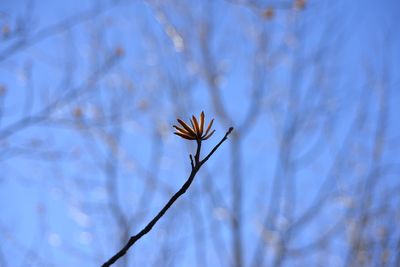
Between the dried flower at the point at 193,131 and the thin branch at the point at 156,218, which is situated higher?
the dried flower at the point at 193,131

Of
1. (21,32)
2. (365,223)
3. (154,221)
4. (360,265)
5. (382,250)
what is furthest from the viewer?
(365,223)

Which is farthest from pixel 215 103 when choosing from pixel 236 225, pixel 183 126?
pixel 183 126

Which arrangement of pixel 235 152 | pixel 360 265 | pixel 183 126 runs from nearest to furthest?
1. pixel 183 126
2. pixel 360 265
3. pixel 235 152

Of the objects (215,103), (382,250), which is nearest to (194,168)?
(382,250)

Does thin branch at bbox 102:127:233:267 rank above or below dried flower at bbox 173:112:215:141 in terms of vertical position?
below

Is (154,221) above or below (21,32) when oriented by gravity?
below

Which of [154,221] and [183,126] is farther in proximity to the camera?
[183,126]

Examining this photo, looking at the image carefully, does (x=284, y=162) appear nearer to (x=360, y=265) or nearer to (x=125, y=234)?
(x=360, y=265)

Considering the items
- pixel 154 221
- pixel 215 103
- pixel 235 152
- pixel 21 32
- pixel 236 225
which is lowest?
pixel 154 221

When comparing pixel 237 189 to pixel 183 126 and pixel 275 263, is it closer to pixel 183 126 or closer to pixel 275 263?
pixel 275 263
